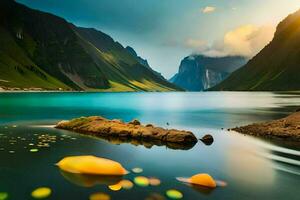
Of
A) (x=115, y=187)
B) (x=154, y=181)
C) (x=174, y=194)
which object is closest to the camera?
(x=174, y=194)

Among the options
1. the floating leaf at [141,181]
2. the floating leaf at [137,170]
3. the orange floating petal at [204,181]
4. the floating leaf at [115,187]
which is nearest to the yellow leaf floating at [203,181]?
the orange floating petal at [204,181]

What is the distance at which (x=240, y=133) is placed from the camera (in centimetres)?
5516

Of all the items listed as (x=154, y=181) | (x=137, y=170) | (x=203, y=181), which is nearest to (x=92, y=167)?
(x=137, y=170)

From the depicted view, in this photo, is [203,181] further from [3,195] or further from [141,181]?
[3,195]

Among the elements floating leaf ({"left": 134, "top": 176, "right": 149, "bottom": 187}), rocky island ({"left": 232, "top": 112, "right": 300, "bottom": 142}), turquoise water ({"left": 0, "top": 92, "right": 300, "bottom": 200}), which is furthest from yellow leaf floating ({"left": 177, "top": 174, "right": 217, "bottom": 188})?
rocky island ({"left": 232, "top": 112, "right": 300, "bottom": 142})

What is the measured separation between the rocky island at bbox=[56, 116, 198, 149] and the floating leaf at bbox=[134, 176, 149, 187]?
1549 cm

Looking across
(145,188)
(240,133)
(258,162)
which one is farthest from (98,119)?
(145,188)

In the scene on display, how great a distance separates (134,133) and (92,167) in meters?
20.0

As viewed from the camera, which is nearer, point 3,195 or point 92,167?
point 3,195

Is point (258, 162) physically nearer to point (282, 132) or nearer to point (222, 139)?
point (222, 139)

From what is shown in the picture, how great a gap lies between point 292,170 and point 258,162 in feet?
12.5

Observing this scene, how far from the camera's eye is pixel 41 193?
69.3 feet

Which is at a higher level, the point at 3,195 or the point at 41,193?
the point at 41,193

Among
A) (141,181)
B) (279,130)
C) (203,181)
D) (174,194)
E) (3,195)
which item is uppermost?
(279,130)
